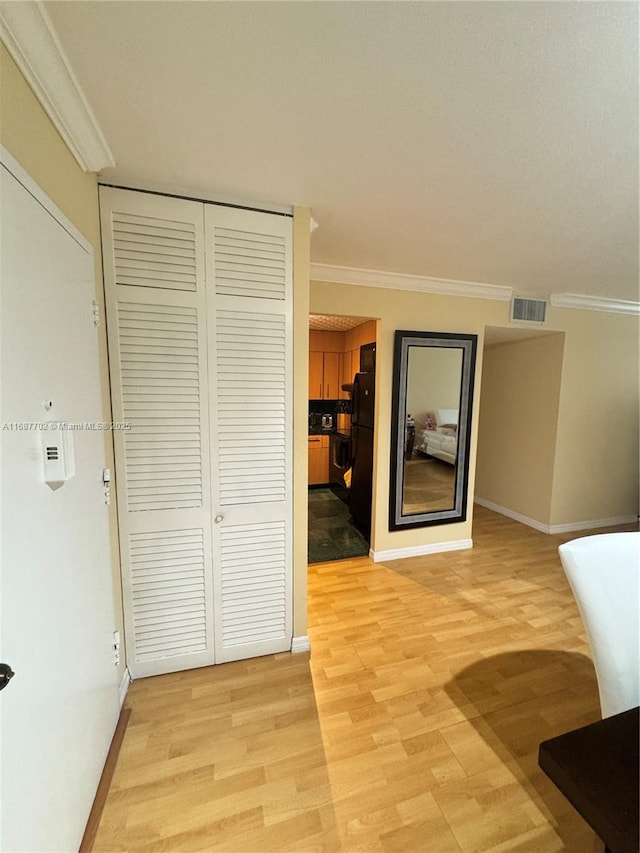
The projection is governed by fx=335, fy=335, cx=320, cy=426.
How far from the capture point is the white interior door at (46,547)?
80 cm

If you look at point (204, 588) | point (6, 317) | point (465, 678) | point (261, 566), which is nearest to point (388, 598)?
point (465, 678)

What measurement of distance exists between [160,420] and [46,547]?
0.79m

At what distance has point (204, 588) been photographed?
1.78m

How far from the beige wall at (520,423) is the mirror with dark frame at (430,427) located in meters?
1.16

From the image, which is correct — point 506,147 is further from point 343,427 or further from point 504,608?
point 343,427

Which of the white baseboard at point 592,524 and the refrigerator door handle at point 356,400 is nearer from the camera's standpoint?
the refrigerator door handle at point 356,400

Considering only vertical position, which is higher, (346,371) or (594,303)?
(594,303)

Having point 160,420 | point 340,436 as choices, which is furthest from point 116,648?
point 340,436

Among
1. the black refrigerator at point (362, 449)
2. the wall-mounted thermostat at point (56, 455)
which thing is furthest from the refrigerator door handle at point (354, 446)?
the wall-mounted thermostat at point (56, 455)

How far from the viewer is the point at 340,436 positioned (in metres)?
4.80

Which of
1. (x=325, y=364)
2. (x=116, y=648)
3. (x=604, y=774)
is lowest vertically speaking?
(x=116, y=648)

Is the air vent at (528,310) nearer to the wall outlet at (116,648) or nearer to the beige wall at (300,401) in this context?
the beige wall at (300,401)

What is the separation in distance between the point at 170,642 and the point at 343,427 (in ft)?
12.6

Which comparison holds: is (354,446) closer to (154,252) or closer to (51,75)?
(154,252)
